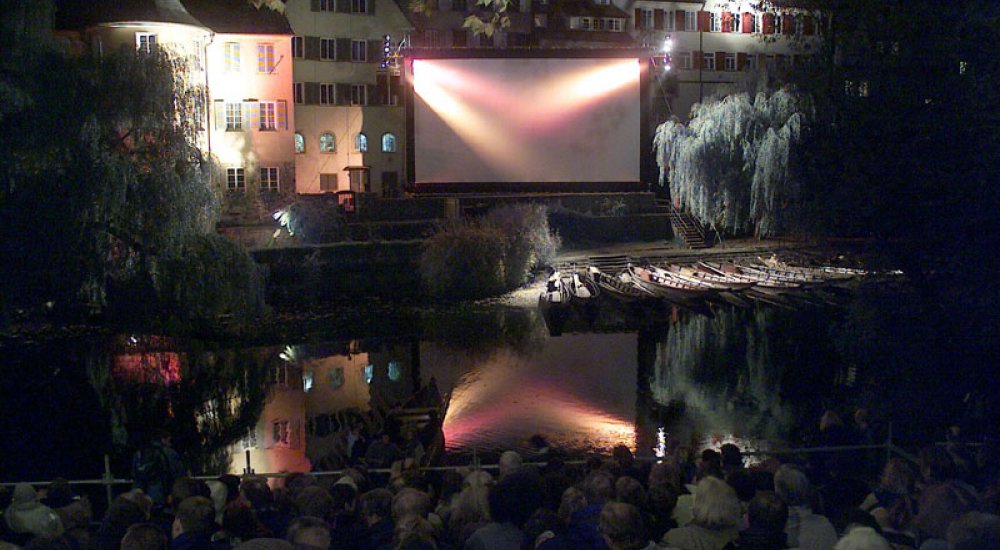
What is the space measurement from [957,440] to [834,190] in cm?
476

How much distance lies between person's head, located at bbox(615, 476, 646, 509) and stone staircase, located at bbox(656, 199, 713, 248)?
28.1 m

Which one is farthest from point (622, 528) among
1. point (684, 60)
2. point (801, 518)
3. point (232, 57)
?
point (684, 60)

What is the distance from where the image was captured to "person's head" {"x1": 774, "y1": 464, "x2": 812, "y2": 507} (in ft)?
15.3

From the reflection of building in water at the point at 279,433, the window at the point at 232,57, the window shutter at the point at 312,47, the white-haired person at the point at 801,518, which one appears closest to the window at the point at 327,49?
the window shutter at the point at 312,47

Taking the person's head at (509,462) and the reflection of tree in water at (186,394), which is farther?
the reflection of tree in water at (186,394)

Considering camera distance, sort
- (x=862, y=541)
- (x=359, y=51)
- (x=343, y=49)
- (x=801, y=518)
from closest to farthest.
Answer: (x=862, y=541)
(x=801, y=518)
(x=343, y=49)
(x=359, y=51)

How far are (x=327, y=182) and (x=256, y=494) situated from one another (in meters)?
31.4

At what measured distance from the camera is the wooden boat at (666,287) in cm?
2520

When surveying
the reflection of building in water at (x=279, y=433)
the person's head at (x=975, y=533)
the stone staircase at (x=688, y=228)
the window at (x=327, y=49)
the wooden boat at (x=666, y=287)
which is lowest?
the reflection of building in water at (x=279, y=433)

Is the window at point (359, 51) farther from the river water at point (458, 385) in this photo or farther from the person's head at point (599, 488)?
the person's head at point (599, 488)

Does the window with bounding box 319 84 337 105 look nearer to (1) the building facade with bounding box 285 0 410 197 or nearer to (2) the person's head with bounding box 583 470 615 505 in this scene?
(1) the building facade with bounding box 285 0 410 197

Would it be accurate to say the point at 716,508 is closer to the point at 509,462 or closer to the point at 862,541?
the point at 862,541

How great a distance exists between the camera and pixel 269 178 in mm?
32500

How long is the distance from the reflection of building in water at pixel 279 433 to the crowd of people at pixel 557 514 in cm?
742
